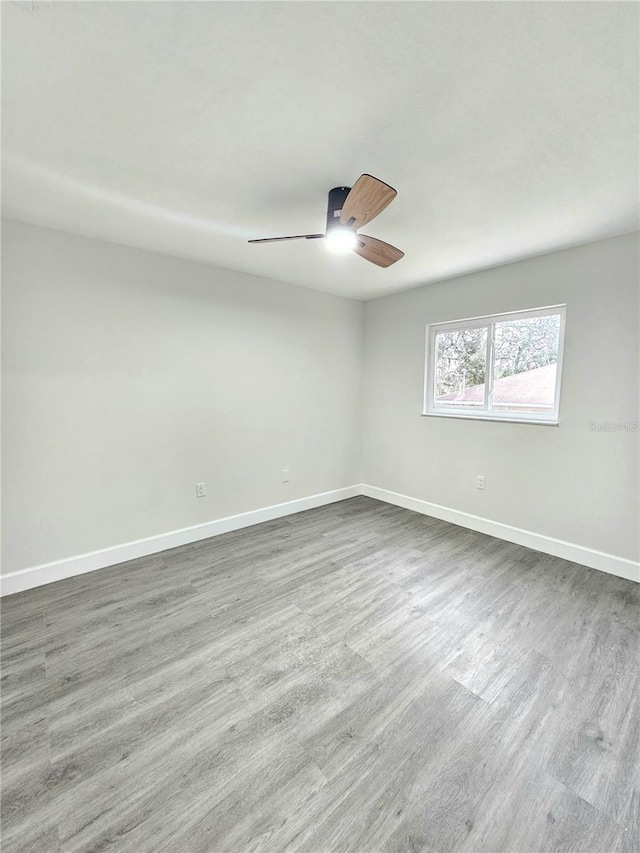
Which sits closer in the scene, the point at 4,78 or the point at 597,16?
the point at 597,16

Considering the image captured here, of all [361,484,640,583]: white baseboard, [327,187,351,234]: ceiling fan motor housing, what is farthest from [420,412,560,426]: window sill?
[327,187,351,234]: ceiling fan motor housing

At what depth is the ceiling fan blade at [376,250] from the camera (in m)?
2.05

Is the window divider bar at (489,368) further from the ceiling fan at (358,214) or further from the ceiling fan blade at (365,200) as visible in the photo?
the ceiling fan blade at (365,200)

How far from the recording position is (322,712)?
1.55m

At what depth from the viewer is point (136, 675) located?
5.74 feet

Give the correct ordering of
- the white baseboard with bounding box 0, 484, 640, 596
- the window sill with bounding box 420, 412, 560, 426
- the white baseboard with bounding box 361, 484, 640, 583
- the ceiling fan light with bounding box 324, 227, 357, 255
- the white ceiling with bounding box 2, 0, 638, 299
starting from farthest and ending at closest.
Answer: the window sill with bounding box 420, 412, 560, 426 < the white baseboard with bounding box 361, 484, 640, 583 < the white baseboard with bounding box 0, 484, 640, 596 < the ceiling fan light with bounding box 324, 227, 357, 255 < the white ceiling with bounding box 2, 0, 638, 299

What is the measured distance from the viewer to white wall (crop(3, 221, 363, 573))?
2.44 meters

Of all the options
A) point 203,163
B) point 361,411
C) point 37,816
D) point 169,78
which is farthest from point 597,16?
point 361,411

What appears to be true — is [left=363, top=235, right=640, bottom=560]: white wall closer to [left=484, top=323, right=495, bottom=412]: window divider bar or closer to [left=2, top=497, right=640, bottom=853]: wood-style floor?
[left=484, top=323, right=495, bottom=412]: window divider bar

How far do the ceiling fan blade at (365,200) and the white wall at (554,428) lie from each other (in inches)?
78.9

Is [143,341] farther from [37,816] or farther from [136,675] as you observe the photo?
[37,816]

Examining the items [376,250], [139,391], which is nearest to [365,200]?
[376,250]

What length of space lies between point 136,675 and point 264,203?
2600mm

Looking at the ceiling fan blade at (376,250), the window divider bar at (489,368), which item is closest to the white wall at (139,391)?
the ceiling fan blade at (376,250)
